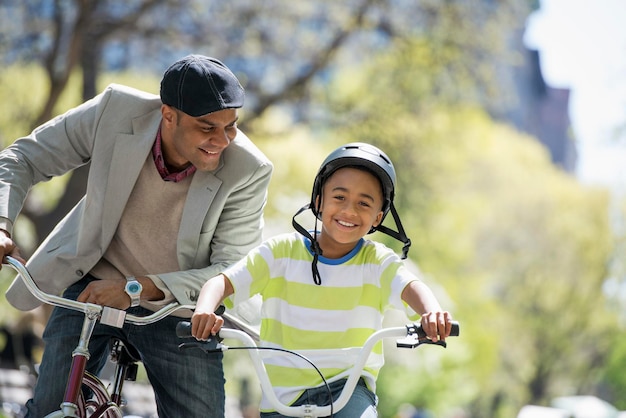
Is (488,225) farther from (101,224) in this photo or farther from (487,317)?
(101,224)

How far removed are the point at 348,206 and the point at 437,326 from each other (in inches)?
26.4

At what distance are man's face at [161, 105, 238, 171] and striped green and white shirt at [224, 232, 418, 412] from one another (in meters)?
0.49

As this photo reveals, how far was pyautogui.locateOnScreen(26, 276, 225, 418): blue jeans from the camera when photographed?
177 inches

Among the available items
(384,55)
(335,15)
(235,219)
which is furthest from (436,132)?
(235,219)

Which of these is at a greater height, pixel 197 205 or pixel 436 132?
pixel 436 132

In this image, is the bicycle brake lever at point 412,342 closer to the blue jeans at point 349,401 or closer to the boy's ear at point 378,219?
the blue jeans at point 349,401

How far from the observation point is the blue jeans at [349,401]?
3.79m

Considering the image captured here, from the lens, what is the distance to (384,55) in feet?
63.1

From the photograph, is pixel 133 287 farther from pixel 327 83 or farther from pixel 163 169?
pixel 327 83

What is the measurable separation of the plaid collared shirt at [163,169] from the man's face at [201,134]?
0.26 ft

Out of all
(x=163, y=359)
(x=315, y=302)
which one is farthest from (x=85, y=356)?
(x=315, y=302)

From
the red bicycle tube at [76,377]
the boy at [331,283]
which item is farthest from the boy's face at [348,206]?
the red bicycle tube at [76,377]

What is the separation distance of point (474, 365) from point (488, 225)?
5484 millimetres

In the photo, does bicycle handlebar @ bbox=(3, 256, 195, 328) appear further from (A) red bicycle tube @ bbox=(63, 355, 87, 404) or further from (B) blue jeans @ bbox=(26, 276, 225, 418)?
(B) blue jeans @ bbox=(26, 276, 225, 418)
